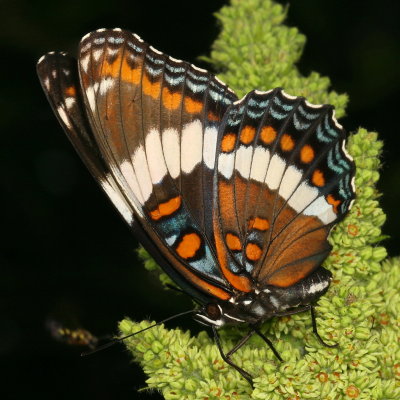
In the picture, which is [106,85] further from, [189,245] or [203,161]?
[189,245]

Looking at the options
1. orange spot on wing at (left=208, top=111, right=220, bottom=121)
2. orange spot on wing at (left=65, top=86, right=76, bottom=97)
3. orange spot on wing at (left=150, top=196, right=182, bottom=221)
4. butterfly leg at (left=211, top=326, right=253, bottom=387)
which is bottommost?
butterfly leg at (left=211, top=326, right=253, bottom=387)

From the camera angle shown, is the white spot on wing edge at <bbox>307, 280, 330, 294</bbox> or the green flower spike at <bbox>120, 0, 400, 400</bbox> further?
the white spot on wing edge at <bbox>307, 280, 330, 294</bbox>

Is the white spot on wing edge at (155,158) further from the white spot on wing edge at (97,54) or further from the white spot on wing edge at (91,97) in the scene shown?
the white spot on wing edge at (97,54)

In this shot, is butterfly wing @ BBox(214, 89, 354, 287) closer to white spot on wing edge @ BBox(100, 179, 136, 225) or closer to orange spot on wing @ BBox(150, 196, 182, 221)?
orange spot on wing @ BBox(150, 196, 182, 221)

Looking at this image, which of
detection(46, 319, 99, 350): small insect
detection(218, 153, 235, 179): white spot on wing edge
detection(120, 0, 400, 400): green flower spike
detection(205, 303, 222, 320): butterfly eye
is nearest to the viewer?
detection(120, 0, 400, 400): green flower spike

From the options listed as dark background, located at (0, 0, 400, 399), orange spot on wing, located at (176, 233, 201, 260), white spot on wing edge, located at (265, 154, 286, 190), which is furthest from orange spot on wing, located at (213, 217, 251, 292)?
dark background, located at (0, 0, 400, 399)

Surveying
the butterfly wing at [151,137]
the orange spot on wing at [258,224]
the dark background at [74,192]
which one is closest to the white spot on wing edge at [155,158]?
the butterfly wing at [151,137]
